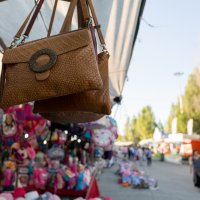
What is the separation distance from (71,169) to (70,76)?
19.0ft

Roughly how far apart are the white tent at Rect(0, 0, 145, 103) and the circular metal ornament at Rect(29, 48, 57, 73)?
4.09 feet

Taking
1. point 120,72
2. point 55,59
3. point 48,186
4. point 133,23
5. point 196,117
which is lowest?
point 48,186

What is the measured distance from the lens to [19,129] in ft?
18.3

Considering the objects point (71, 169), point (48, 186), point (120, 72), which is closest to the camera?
point (120, 72)

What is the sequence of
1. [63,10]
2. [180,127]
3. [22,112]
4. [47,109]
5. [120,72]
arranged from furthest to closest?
[180,127] < [22,112] < [120,72] < [63,10] < [47,109]

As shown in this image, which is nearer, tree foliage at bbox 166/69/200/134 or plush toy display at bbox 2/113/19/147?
plush toy display at bbox 2/113/19/147

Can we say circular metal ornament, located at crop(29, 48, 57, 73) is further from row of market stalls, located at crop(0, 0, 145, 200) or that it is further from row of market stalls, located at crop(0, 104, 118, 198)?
row of market stalls, located at crop(0, 104, 118, 198)

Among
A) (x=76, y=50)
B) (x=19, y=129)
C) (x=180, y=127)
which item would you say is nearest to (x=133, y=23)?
(x=76, y=50)

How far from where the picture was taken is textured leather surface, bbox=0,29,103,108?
1354mm

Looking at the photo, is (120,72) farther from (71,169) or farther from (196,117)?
(196,117)

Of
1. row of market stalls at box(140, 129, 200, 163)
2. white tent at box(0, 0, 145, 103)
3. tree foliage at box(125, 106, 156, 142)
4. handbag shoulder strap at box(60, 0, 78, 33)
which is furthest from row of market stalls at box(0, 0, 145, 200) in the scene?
tree foliage at box(125, 106, 156, 142)

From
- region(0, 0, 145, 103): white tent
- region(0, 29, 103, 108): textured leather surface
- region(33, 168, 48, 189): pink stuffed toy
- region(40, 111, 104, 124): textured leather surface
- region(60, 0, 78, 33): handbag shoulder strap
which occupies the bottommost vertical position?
region(33, 168, 48, 189): pink stuffed toy

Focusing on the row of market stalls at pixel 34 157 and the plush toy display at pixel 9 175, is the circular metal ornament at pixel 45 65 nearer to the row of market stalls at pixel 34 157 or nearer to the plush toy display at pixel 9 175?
the row of market stalls at pixel 34 157

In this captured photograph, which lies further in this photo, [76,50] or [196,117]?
[196,117]
